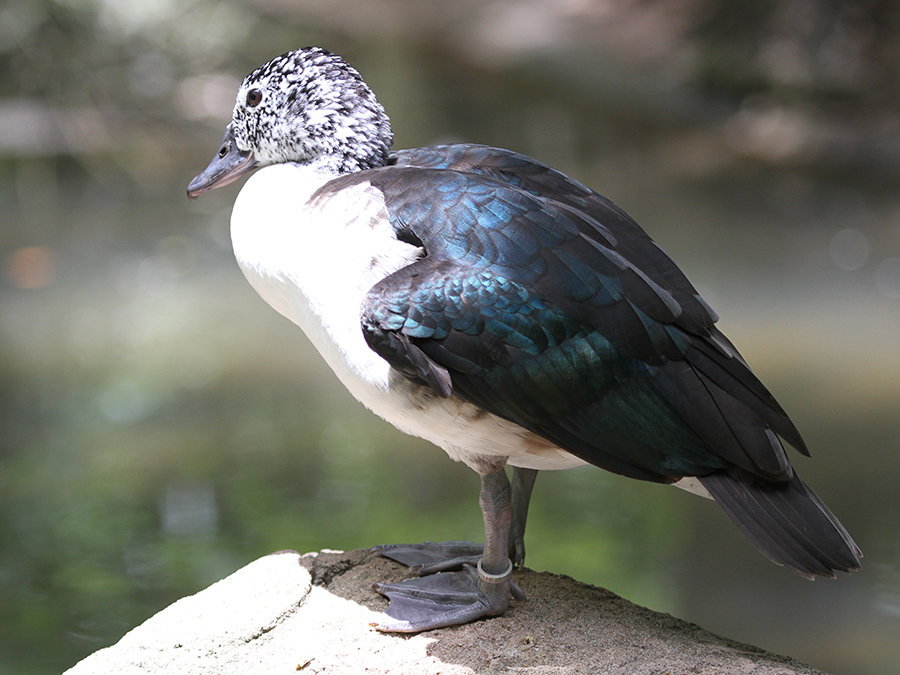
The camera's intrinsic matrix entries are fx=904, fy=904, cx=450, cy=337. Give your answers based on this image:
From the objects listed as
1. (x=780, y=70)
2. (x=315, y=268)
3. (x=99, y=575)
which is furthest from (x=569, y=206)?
(x=780, y=70)

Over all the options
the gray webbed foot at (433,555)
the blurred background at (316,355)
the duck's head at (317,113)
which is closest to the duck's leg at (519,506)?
the gray webbed foot at (433,555)

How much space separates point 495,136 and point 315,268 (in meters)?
6.05

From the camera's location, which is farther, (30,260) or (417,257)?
(30,260)

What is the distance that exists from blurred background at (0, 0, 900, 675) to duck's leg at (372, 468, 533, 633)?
1375 mm

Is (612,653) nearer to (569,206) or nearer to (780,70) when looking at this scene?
(569,206)

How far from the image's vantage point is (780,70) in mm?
7180

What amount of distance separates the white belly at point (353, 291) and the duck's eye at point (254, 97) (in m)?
0.33

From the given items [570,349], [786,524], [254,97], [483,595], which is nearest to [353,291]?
[570,349]

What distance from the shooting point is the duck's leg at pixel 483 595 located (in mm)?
2264

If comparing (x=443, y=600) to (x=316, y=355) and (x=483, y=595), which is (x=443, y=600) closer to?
(x=483, y=595)

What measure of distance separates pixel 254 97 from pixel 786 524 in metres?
1.73

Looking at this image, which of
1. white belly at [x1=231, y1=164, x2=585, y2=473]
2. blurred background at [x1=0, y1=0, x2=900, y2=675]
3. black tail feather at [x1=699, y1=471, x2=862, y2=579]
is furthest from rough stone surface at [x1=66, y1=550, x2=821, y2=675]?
blurred background at [x1=0, y1=0, x2=900, y2=675]

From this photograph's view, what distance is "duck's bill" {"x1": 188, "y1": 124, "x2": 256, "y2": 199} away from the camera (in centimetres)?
262

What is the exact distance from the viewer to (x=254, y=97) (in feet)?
8.12
